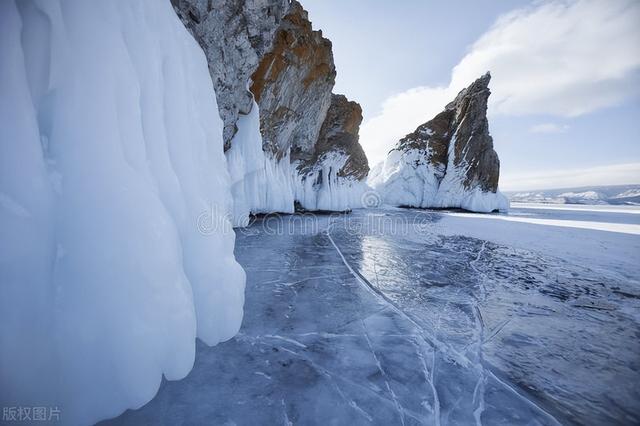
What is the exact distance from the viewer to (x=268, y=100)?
1162cm

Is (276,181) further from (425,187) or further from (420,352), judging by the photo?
(425,187)

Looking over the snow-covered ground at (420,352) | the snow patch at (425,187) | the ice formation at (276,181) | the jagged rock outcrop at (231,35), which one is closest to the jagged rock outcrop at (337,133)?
the ice formation at (276,181)

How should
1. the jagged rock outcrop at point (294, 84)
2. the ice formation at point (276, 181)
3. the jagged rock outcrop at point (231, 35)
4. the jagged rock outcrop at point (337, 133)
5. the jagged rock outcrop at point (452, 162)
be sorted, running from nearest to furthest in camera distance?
the jagged rock outcrop at point (231, 35), the ice formation at point (276, 181), the jagged rock outcrop at point (294, 84), the jagged rock outcrop at point (337, 133), the jagged rock outcrop at point (452, 162)

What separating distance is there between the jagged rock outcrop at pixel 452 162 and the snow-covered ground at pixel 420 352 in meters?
25.6

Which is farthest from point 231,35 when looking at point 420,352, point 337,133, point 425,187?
point 425,187

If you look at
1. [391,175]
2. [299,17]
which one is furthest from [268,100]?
[391,175]

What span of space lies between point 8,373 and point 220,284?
1.28 metres

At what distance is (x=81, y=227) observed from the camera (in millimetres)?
1497

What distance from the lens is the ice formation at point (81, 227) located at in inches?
52.9

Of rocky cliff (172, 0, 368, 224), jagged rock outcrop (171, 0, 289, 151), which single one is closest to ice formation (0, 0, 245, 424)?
jagged rock outcrop (171, 0, 289, 151)

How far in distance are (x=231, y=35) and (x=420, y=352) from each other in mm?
7662

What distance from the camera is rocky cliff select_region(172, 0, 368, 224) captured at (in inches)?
245

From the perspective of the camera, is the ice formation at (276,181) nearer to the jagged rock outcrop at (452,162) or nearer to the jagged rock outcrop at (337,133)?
the jagged rock outcrop at (337,133)

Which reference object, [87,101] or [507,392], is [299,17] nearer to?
[87,101]
